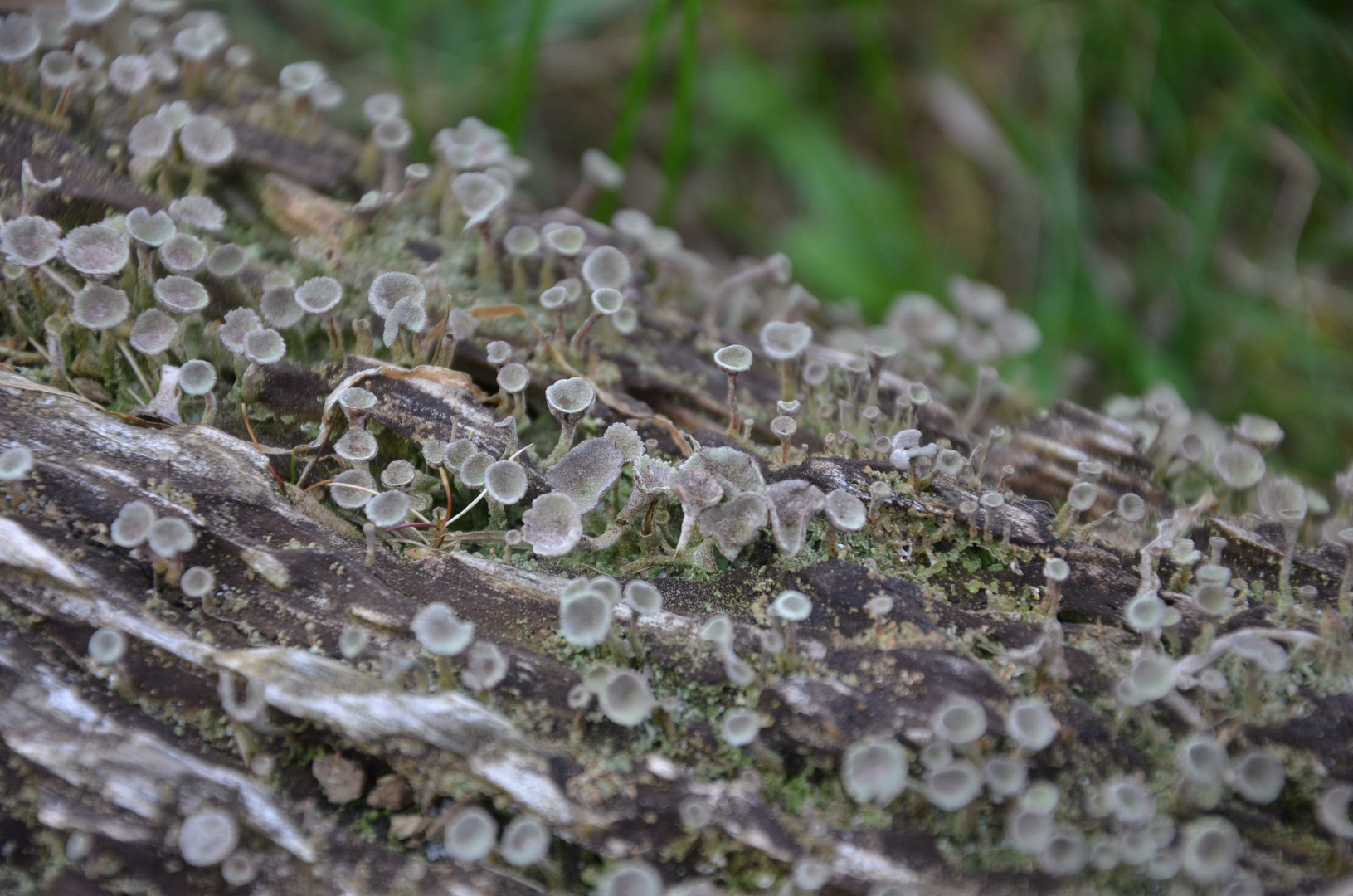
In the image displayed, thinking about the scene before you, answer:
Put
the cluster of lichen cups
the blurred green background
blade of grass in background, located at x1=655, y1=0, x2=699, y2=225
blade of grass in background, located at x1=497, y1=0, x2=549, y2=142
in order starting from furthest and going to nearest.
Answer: the blurred green background, blade of grass in background, located at x1=497, y1=0, x2=549, y2=142, blade of grass in background, located at x1=655, y1=0, x2=699, y2=225, the cluster of lichen cups

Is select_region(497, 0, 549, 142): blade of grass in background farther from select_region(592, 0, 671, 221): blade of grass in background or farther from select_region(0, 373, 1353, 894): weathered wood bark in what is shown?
select_region(0, 373, 1353, 894): weathered wood bark

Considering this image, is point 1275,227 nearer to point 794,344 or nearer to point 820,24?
point 820,24

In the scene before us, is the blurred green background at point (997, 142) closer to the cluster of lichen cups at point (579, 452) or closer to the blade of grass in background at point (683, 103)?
the blade of grass in background at point (683, 103)

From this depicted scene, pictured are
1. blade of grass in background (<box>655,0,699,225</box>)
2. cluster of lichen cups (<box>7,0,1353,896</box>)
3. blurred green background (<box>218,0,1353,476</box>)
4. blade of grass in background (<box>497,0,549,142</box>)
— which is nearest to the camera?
cluster of lichen cups (<box>7,0,1353,896</box>)

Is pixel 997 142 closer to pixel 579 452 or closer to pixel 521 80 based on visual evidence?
pixel 521 80

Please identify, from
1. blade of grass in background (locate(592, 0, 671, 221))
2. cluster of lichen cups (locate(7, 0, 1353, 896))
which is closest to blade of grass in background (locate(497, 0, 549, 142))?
blade of grass in background (locate(592, 0, 671, 221))

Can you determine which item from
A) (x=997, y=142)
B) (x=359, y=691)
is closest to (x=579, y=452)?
(x=359, y=691)

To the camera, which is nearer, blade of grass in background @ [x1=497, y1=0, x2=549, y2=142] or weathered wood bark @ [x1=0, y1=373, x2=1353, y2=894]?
weathered wood bark @ [x1=0, y1=373, x2=1353, y2=894]

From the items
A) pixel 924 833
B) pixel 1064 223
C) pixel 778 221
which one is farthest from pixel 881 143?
pixel 924 833
